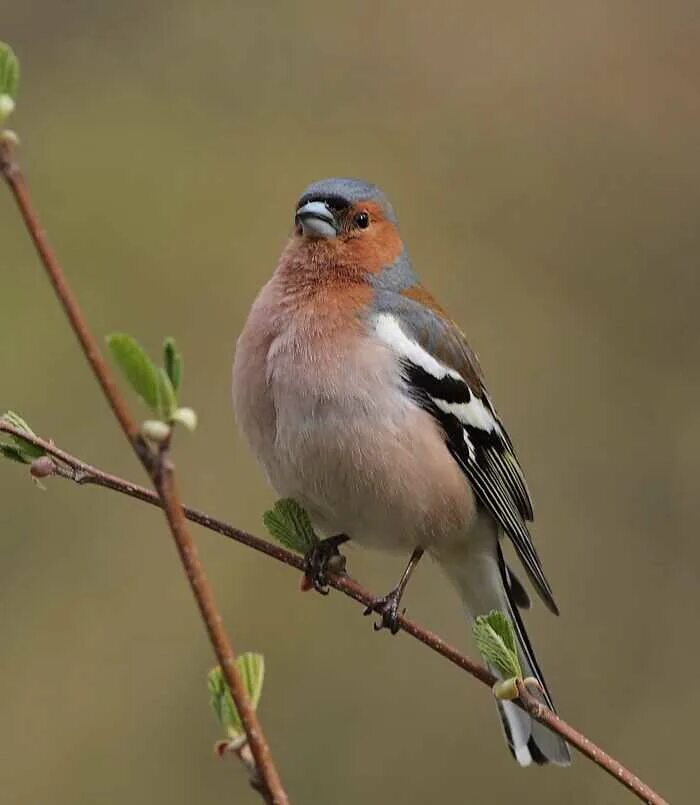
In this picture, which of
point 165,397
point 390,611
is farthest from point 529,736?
point 165,397

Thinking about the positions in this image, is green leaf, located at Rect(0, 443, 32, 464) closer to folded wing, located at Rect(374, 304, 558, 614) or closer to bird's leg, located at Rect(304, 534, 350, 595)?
bird's leg, located at Rect(304, 534, 350, 595)

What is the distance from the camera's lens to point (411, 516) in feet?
7.49

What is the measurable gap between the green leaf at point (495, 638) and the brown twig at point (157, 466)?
318 millimetres

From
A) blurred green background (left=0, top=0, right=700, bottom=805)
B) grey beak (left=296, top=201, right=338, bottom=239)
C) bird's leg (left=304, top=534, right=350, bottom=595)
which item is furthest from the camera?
blurred green background (left=0, top=0, right=700, bottom=805)

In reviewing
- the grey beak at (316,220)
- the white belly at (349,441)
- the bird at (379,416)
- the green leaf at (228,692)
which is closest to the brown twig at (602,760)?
the green leaf at (228,692)

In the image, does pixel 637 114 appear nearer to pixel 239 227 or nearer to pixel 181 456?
pixel 239 227

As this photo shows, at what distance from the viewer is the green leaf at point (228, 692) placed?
0.95 metres

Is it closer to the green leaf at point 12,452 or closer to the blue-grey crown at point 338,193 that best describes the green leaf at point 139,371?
the green leaf at point 12,452

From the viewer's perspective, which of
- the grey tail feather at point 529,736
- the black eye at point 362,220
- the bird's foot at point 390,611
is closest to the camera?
the bird's foot at point 390,611

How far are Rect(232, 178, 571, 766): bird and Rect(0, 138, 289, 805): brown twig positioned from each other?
1100 millimetres

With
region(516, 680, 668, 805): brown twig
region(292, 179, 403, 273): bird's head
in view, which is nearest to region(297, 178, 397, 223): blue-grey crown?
region(292, 179, 403, 273): bird's head

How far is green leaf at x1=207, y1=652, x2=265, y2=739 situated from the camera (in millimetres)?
954

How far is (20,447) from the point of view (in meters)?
1.21

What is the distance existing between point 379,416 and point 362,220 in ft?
1.69
